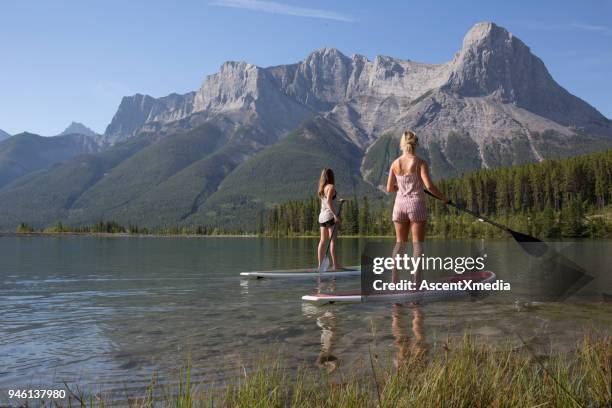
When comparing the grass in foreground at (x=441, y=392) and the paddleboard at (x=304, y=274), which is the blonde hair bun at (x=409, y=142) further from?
the paddleboard at (x=304, y=274)

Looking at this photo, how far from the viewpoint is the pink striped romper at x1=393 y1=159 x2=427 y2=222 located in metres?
12.9

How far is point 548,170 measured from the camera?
486 ft

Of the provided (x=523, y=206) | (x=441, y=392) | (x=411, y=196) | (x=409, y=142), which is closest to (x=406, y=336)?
(x=441, y=392)

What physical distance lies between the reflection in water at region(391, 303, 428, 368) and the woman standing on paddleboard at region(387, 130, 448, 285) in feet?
5.73

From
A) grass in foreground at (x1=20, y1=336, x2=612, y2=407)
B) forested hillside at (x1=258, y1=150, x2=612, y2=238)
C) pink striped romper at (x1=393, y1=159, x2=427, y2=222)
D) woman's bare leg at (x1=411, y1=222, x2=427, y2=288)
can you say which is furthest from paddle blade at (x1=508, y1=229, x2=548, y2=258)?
forested hillside at (x1=258, y1=150, x2=612, y2=238)

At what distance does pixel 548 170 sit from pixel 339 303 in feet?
500

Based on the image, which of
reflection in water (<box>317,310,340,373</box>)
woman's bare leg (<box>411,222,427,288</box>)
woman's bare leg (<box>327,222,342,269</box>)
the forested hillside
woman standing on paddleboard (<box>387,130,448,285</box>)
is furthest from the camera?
the forested hillside

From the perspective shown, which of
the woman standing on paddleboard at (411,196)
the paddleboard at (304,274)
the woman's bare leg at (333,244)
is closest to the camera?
the woman standing on paddleboard at (411,196)

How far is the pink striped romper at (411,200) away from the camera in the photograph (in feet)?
42.3

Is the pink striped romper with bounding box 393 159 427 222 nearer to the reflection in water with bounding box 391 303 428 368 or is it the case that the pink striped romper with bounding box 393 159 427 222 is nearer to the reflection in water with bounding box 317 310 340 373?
the reflection in water with bounding box 391 303 428 368

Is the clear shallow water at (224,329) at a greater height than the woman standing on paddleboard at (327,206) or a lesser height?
lesser

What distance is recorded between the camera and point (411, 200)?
13.0 meters

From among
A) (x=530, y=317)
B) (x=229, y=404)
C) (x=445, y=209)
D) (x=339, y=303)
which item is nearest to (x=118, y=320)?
(x=339, y=303)

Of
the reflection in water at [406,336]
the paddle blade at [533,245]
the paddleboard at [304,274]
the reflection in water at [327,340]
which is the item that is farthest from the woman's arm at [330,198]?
the reflection in water at [327,340]
